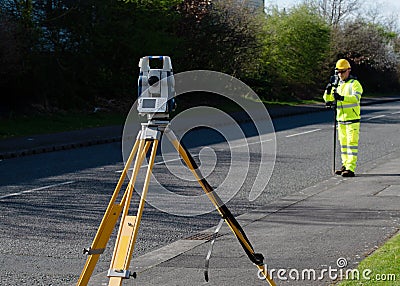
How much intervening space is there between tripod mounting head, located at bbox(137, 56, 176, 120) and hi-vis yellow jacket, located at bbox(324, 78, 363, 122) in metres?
9.29

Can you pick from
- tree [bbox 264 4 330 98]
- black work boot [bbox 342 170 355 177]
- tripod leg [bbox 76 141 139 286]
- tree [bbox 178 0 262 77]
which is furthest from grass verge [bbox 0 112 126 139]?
tree [bbox 264 4 330 98]

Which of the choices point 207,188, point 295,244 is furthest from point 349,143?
point 207,188

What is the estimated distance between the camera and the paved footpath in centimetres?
684

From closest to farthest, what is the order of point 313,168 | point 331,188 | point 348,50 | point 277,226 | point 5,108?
point 277,226
point 331,188
point 313,168
point 5,108
point 348,50

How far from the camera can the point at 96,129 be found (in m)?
23.6

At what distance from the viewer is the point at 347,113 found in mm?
13805

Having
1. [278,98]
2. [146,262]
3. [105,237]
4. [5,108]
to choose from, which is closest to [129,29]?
[5,108]

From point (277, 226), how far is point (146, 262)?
226cm

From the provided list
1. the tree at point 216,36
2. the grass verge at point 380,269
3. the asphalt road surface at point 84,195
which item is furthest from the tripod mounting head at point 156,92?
the tree at point 216,36

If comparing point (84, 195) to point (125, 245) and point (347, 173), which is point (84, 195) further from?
point (125, 245)

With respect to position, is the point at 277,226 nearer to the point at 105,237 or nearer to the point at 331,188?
the point at 331,188

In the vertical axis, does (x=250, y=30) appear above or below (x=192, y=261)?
above

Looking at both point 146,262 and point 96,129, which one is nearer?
point 146,262

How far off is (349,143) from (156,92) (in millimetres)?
9416
